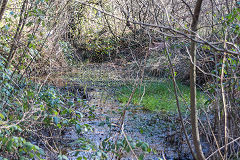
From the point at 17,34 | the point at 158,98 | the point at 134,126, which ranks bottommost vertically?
the point at 134,126

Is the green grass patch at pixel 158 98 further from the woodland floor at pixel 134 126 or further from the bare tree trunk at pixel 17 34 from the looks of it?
the bare tree trunk at pixel 17 34

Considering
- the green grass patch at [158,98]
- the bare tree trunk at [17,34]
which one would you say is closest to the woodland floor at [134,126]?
the green grass patch at [158,98]

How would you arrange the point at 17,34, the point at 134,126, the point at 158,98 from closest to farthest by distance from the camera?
the point at 17,34
the point at 134,126
the point at 158,98

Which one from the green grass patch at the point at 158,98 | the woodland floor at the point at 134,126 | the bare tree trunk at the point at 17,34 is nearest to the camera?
the bare tree trunk at the point at 17,34

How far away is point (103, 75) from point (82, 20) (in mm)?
4191

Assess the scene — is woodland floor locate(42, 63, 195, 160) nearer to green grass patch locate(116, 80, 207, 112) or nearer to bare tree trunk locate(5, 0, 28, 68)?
green grass patch locate(116, 80, 207, 112)

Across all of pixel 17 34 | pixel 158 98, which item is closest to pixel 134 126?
pixel 158 98

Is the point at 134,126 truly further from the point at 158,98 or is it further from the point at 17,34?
the point at 17,34

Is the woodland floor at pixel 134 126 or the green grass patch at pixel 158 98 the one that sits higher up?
the green grass patch at pixel 158 98

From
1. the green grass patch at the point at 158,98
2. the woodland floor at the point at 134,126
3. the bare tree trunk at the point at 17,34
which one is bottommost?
the woodland floor at the point at 134,126

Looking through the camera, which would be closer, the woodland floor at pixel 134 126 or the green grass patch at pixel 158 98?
the woodland floor at pixel 134 126

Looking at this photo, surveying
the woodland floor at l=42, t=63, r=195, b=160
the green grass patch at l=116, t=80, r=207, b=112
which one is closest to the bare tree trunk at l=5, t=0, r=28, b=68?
the woodland floor at l=42, t=63, r=195, b=160

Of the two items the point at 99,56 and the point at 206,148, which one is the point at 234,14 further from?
the point at 99,56

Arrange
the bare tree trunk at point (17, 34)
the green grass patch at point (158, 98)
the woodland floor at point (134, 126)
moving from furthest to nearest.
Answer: the green grass patch at point (158, 98), the woodland floor at point (134, 126), the bare tree trunk at point (17, 34)
